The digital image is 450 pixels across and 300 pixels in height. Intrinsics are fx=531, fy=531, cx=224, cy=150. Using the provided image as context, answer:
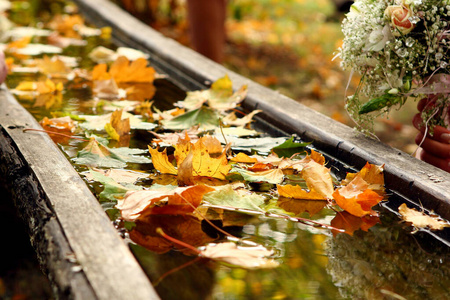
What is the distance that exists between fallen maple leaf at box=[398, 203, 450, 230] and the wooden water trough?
27 millimetres

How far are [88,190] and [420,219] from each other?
65 cm

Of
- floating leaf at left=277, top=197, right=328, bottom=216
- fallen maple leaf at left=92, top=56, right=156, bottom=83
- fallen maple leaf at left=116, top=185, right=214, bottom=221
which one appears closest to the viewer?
fallen maple leaf at left=116, top=185, right=214, bottom=221

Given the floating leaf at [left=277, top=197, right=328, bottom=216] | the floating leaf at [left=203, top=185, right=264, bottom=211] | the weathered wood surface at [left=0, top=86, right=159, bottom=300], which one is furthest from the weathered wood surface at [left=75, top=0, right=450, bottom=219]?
the weathered wood surface at [left=0, top=86, right=159, bottom=300]

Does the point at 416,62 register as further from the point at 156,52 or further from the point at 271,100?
the point at 156,52

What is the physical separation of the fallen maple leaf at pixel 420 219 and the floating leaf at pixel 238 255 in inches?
13.1

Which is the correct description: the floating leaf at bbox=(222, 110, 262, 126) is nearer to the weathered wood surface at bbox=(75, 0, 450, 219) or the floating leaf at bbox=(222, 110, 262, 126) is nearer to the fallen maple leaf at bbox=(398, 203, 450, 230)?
the weathered wood surface at bbox=(75, 0, 450, 219)

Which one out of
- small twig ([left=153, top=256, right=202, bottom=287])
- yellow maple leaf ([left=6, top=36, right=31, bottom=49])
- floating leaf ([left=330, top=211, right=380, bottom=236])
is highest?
floating leaf ([left=330, top=211, right=380, bottom=236])

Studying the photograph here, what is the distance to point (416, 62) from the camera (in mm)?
1276

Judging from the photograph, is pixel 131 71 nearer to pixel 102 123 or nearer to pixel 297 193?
pixel 102 123

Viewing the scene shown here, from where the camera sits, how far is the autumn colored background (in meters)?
4.68

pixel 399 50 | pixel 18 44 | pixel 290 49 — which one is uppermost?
pixel 399 50

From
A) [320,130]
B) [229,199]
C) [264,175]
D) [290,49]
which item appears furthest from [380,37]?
[290,49]

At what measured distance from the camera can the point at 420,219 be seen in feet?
3.48

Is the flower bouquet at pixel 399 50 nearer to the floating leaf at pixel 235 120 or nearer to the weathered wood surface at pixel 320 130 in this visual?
the weathered wood surface at pixel 320 130
